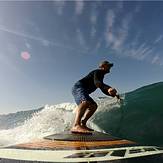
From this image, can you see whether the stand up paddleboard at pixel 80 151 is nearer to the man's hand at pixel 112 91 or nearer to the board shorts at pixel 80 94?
the board shorts at pixel 80 94

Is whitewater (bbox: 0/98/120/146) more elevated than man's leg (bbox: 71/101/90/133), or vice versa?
whitewater (bbox: 0/98/120/146)

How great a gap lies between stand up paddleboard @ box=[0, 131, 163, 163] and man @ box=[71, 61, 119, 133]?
480 mm

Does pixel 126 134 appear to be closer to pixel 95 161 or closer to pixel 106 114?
pixel 106 114

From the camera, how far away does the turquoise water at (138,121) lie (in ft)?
64.5

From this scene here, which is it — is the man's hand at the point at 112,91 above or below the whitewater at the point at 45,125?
below

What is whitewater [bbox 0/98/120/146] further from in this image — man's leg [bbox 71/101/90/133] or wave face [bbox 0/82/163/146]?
man's leg [bbox 71/101/90/133]

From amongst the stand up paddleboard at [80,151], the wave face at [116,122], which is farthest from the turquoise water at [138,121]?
the stand up paddleboard at [80,151]

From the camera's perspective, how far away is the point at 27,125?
82.3 ft

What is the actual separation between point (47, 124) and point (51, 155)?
56.2 ft

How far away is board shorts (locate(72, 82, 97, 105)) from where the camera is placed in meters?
7.81

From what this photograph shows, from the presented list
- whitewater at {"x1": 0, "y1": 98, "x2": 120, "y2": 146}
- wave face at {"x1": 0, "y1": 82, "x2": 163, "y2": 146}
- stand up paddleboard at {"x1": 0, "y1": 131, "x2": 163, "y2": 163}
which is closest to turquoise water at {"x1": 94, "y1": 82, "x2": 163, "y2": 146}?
wave face at {"x1": 0, "y1": 82, "x2": 163, "y2": 146}

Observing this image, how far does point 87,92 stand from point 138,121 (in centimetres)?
1434

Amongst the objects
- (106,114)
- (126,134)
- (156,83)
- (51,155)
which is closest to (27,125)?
(106,114)

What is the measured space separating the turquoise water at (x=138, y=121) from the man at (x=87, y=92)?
9.96 metres
